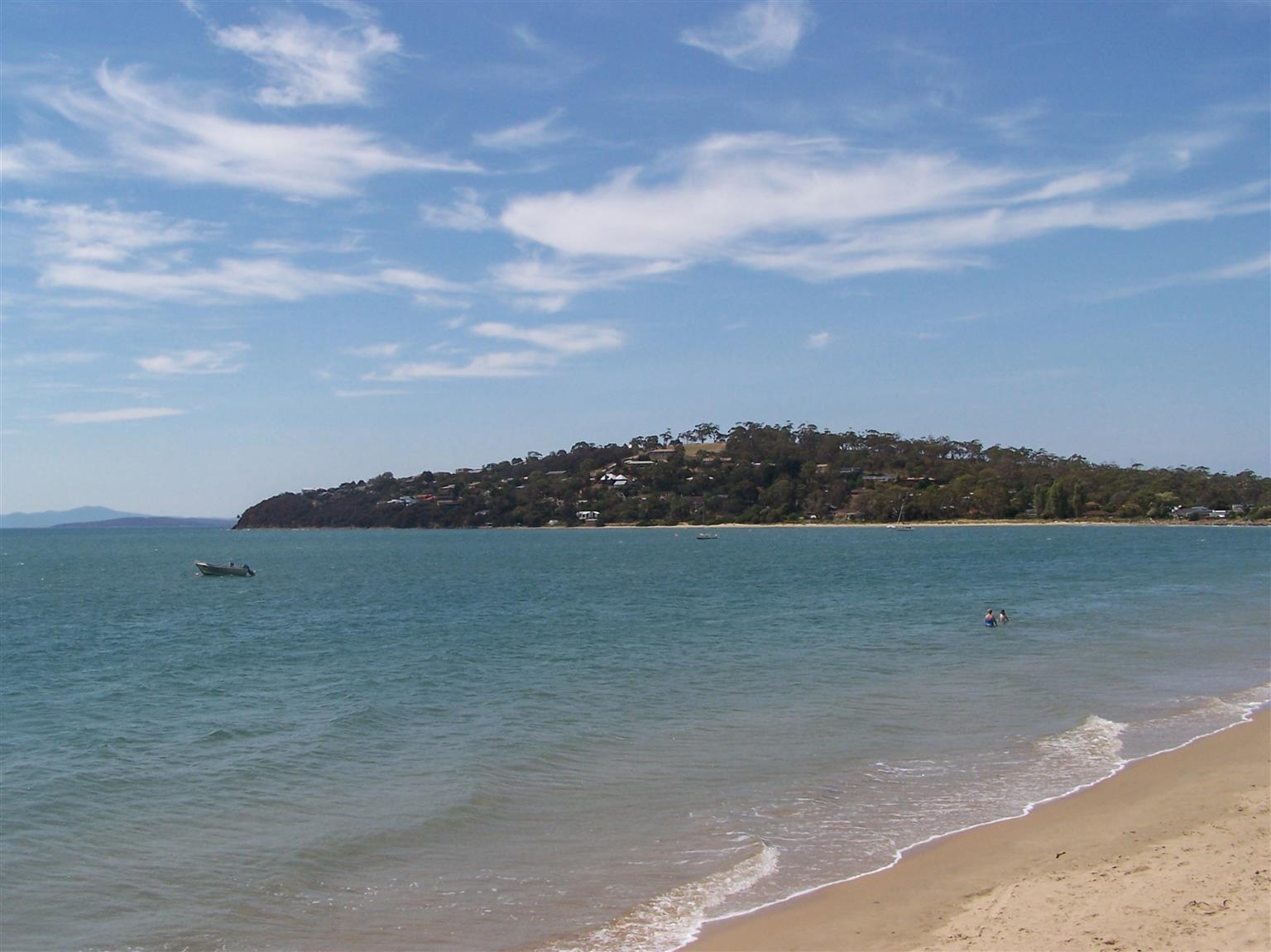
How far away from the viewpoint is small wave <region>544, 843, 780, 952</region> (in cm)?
908

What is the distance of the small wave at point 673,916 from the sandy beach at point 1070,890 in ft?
1.05

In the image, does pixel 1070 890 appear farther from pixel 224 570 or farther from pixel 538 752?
pixel 224 570

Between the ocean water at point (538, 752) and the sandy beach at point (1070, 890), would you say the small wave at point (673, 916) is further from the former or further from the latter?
the sandy beach at point (1070, 890)

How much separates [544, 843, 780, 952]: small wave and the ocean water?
0.04 meters

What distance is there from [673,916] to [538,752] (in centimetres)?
719

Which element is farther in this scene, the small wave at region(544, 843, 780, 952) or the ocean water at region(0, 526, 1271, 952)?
the ocean water at region(0, 526, 1271, 952)

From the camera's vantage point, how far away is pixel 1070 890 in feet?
31.5

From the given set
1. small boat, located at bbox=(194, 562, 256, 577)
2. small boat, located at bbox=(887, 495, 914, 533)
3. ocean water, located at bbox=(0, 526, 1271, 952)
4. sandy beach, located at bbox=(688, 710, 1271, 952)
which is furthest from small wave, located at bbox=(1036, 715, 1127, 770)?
small boat, located at bbox=(887, 495, 914, 533)

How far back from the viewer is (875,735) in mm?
17344

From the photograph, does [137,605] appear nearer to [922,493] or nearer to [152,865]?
[152,865]

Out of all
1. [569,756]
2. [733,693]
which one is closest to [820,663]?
[733,693]

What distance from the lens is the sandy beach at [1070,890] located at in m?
8.44

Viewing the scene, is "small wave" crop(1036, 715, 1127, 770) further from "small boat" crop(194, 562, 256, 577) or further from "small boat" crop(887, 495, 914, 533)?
"small boat" crop(887, 495, 914, 533)

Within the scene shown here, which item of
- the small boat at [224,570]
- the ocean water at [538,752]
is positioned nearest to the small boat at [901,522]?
the small boat at [224,570]
